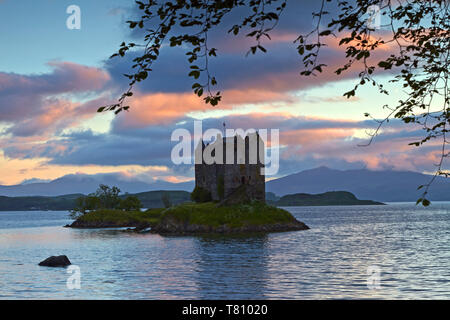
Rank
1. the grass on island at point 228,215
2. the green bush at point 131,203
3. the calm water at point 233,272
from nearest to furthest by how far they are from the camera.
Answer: the calm water at point 233,272 → the grass on island at point 228,215 → the green bush at point 131,203

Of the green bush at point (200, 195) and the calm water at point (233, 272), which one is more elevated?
the green bush at point (200, 195)

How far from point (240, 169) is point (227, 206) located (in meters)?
9.94

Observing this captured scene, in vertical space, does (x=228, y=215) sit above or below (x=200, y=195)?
below

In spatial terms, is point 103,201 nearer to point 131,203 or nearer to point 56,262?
point 131,203

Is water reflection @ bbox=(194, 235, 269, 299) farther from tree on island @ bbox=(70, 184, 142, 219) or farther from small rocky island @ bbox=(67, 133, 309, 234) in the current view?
tree on island @ bbox=(70, 184, 142, 219)

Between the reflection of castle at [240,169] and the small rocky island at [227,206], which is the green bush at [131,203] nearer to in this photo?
the small rocky island at [227,206]

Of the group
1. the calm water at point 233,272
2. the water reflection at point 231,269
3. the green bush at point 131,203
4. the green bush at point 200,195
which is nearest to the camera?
the calm water at point 233,272

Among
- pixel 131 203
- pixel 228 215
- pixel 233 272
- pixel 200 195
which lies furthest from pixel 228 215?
pixel 131 203

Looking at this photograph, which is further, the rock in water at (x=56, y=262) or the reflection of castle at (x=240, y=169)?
the reflection of castle at (x=240, y=169)

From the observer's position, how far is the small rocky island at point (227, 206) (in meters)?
100

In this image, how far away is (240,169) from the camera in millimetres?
108688

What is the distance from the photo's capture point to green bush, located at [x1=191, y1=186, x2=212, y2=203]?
114688 mm

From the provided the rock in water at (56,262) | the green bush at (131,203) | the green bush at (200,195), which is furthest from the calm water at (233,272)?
the green bush at (131,203)
